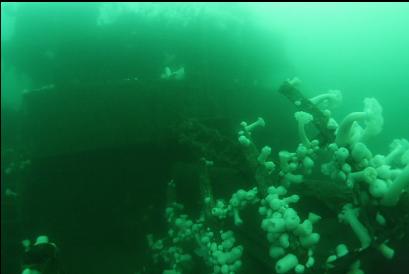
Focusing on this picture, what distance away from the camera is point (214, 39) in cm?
1127

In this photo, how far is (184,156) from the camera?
6.55 m

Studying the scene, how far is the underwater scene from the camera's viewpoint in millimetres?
3066

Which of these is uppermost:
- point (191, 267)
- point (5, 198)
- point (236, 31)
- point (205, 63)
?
point (236, 31)

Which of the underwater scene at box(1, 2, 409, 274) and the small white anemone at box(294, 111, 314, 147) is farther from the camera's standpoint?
the small white anemone at box(294, 111, 314, 147)

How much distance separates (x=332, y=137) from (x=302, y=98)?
24.0 inches

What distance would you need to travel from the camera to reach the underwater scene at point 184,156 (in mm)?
3066

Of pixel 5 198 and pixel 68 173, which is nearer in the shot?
pixel 68 173

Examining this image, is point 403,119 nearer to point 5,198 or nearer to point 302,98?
point 302,98

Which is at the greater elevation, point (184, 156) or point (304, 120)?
point (184, 156)

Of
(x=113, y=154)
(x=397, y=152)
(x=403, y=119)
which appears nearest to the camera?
(x=397, y=152)

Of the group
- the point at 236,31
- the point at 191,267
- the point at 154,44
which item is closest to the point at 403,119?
the point at 236,31

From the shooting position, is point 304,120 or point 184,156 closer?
point 304,120

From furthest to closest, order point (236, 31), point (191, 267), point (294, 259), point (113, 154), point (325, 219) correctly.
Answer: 1. point (236, 31)
2. point (113, 154)
3. point (191, 267)
4. point (325, 219)
5. point (294, 259)

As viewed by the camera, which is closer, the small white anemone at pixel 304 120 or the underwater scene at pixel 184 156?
the underwater scene at pixel 184 156
